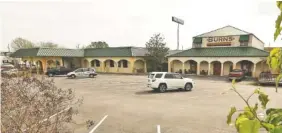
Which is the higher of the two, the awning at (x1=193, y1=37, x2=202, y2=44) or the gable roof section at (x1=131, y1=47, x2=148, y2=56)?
the awning at (x1=193, y1=37, x2=202, y2=44)

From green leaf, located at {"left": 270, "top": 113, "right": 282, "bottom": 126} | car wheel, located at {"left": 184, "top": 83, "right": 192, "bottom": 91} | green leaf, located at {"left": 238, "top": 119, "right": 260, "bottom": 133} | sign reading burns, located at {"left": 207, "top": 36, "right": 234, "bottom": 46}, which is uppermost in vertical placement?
sign reading burns, located at {"left": 207, "top": 36, "right": 234, "bottom": 46}

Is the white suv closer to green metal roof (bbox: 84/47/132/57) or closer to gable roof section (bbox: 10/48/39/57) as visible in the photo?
green metal roof (bbox: 84/47/132/57)

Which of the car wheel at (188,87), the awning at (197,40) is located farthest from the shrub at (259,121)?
the awning at (197,40)

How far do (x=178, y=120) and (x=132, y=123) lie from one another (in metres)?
2.25

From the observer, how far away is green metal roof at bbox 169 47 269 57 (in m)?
34.1

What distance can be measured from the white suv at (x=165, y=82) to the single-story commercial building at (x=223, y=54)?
17191mm

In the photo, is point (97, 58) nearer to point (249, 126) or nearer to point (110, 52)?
point (110, 52)

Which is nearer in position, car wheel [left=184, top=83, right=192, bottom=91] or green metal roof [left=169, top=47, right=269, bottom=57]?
car wheel [left=184, top=83, right=192, bottom=91]

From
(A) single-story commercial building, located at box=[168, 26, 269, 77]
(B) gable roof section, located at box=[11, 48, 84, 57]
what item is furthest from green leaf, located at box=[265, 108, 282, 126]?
(B) gable roof section, located at box=[11, 48, 84, 57]

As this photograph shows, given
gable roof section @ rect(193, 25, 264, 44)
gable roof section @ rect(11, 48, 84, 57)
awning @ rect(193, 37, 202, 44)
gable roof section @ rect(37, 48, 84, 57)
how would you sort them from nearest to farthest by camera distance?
gable roof section @ rect(193, 25, 264, 44) → awning @ rect(193, 37, 202, 44) → gable roof section @ rect(11, 48, 84, 57) → gable roof section @ rect(37, 48, 84, 57)

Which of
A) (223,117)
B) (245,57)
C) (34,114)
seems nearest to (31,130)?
(34,114)

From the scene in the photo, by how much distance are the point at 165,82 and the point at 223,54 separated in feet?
64.9

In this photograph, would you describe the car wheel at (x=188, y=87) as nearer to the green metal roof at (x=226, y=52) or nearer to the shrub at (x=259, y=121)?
the green metal roof at (x=226, y=52)

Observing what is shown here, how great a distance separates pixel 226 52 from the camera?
120ft
